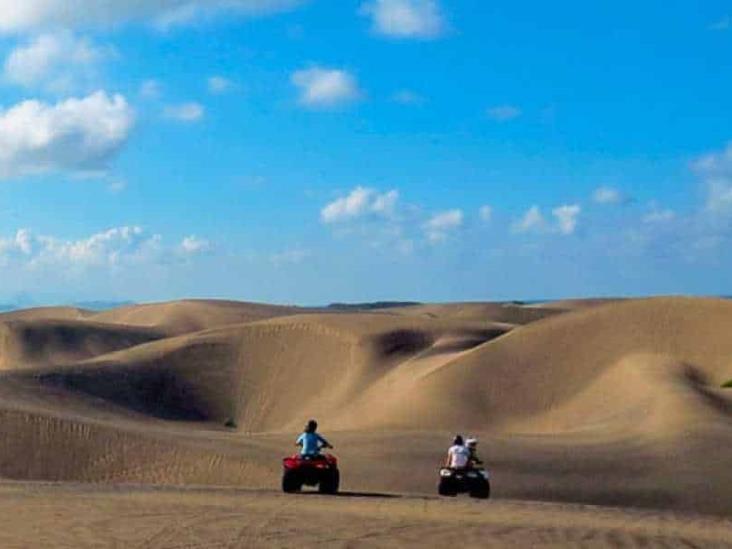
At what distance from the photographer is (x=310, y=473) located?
23.6m

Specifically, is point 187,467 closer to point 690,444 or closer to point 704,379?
point 690,444

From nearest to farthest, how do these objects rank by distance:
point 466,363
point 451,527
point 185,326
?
point 451,527 → point 466,363 → point 185,326

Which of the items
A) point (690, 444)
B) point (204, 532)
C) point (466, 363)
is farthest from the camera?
point (466, 363)

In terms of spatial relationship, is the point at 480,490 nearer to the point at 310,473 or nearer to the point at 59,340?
the point at 310,473

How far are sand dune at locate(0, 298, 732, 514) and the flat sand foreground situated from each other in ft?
29.3

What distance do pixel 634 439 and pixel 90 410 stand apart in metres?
22.6

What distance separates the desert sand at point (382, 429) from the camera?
18.5 m

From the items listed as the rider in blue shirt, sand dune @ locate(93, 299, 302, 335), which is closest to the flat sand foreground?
the rider in blue shirt

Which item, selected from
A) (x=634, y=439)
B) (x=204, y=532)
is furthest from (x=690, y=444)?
(x=204, y=532)

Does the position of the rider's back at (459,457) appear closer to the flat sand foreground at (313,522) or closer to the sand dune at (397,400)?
the flat sand foreground at (313,522)

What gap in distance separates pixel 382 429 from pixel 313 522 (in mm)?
29037

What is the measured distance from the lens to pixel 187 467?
111ft

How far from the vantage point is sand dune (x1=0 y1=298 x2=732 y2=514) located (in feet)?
111

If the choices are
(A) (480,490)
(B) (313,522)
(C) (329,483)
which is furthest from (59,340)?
(B) (313,522)
